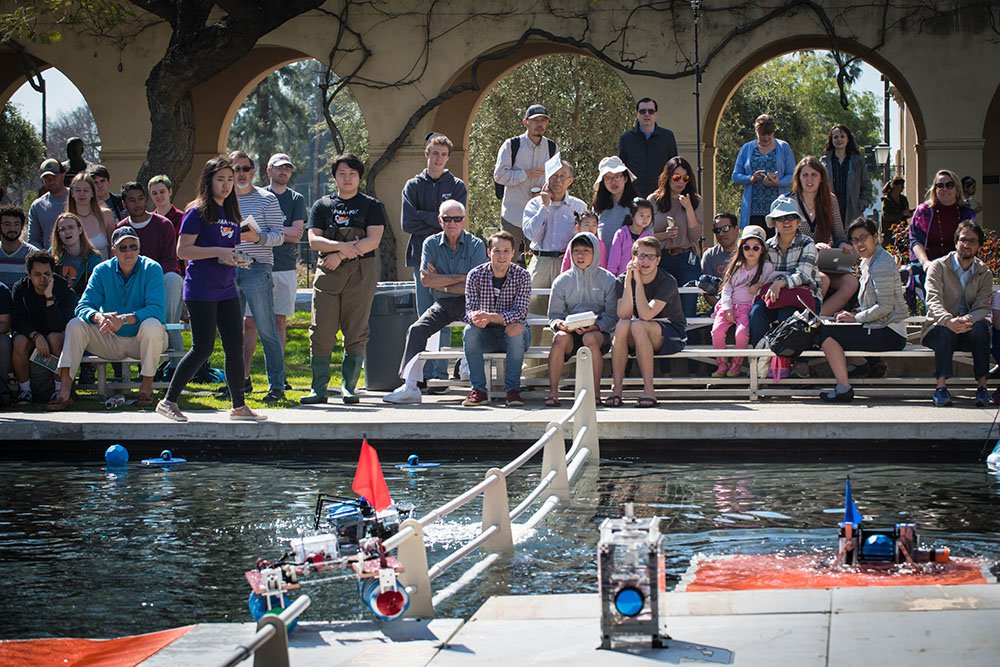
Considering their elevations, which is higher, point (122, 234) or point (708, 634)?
point (122, 234)

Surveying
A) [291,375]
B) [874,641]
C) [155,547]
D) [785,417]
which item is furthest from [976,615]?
[291,375]

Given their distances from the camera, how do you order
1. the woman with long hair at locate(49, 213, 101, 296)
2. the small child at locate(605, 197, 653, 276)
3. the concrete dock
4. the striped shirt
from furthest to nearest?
the woman with long hair at locate(49, 213, 101, 296) < the small child at locate(605, 197, 653, 276) < the striped shirt < the concrete dock

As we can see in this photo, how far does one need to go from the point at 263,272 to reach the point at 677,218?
4.15 metres

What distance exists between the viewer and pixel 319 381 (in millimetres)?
12633

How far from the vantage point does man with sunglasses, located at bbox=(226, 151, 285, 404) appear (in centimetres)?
1277

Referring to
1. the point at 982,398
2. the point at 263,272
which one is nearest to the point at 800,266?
the point at 982,398

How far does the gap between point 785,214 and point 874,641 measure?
26.6ft

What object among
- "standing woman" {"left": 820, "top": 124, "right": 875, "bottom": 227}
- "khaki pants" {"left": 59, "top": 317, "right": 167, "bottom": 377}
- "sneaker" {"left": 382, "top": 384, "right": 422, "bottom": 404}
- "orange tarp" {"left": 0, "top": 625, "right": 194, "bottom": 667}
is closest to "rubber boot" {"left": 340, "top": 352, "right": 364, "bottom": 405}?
"sneaker" {"left": 382, "top": 384, "right": 422, "bottom": 404}

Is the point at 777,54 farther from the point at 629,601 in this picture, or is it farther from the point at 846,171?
the point at 629,601

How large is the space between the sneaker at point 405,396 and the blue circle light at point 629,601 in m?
7.61

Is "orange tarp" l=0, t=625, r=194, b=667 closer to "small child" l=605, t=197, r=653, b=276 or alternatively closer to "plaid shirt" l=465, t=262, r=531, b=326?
"plaid shirt" l=465, t=262, r=531, b=326

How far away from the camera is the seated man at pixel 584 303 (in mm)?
12344

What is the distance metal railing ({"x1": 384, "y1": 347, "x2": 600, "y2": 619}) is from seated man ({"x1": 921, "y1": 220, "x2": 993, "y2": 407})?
11.1 ft

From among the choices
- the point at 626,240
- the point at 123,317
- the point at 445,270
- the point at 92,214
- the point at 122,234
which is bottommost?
the point at 123,317
